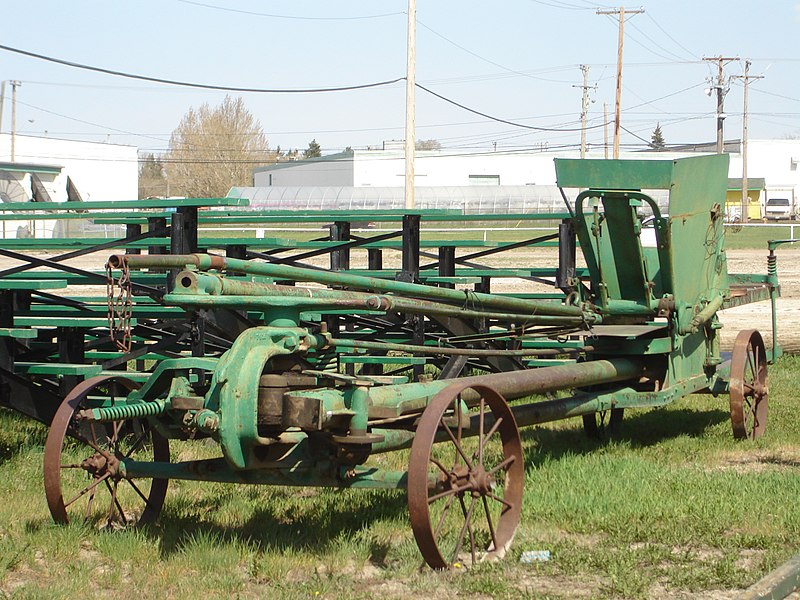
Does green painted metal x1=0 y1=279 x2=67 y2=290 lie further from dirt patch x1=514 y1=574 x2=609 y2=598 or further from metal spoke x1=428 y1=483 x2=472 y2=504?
dirt patch x1=514 y1=574 x2=609 y2=598

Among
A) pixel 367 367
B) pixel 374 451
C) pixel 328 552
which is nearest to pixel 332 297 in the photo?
pixel 374 451

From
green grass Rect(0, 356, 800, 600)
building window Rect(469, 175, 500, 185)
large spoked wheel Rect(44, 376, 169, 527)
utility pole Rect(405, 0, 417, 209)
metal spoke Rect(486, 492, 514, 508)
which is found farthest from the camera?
building window Rect(469, 175, 500, 185)

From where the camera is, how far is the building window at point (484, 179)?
8311 cm

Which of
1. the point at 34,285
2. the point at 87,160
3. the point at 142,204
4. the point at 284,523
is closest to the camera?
the point at 284,523

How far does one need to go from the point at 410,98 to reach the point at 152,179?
10569 centimetres

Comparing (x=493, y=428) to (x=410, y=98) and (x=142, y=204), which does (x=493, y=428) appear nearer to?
(x=142, y=204)

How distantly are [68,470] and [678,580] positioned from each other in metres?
4.56

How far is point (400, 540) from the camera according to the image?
6211mm

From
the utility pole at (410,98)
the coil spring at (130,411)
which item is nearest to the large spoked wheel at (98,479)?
the coil spring at (130,411)

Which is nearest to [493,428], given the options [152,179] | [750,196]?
Result: [750,196]

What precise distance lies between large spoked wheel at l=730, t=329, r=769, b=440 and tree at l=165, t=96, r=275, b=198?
3261 inches

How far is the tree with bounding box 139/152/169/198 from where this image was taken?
334 feet

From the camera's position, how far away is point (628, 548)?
20.0 feet

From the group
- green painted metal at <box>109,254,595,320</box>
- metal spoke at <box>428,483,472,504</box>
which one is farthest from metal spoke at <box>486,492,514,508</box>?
green painted metal at <box>109,254,595,320</box>
